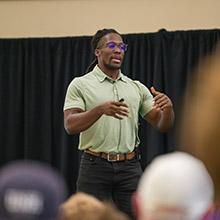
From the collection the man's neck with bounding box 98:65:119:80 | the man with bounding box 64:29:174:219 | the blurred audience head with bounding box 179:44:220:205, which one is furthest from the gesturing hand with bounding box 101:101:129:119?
the blurred audience head with bounding box 179:44:220:205

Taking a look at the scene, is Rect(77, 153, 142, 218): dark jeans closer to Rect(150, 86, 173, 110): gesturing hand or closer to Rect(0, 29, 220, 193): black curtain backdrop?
Rect(150, 86, 173, 110): gesturing hand

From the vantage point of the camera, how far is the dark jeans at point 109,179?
279 cm

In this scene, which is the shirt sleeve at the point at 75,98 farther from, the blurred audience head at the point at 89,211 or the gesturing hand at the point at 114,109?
the blurred audience head at the point at 89,211

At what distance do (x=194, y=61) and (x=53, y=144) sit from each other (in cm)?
143

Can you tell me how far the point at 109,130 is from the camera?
284cm

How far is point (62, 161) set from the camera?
478 cm

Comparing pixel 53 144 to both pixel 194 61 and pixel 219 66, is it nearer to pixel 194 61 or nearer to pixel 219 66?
pixel 194 61

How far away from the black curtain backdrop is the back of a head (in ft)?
12.6

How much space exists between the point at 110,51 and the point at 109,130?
46 cm

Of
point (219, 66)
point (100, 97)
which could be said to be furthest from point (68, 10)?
point (219, 66)

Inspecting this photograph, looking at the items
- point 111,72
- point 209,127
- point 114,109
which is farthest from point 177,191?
point 111,72

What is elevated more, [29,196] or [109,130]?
[29,196]

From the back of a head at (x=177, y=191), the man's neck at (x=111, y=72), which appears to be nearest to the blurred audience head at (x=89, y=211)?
the back of a head at (x=177, y=191)

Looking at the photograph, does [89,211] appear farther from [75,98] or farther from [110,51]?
[110,51]
